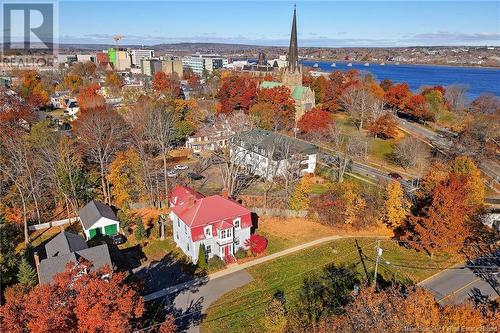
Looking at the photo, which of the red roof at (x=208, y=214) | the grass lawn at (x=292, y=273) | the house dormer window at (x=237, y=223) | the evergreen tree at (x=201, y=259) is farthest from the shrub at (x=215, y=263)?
the house dormer window at (x=237, y=223)

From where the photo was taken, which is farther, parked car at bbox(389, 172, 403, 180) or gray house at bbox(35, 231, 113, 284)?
parked car at bbox(389, 172, 403, 180)

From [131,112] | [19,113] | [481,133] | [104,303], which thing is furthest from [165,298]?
[19,113]

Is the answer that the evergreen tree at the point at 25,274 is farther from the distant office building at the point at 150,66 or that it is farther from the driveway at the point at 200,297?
the distant office building at the point at 150,66

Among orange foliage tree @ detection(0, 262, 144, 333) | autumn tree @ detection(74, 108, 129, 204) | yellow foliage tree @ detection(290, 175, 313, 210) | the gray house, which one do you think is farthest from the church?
orange foliage tree @ detection(0, 262, 144, 333)

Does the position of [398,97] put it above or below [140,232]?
above

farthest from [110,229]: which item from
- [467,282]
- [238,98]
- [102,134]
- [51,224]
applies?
[238,98]

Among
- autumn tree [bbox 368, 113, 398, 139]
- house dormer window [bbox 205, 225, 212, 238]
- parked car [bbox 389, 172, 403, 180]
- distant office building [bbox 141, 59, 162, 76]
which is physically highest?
distant office building [bbox 141, 59, 162, 76]

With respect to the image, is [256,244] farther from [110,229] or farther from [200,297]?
[110,229]

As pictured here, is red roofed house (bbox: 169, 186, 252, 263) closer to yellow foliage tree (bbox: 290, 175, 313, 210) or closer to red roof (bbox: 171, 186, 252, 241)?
red roof (bbox: 171, 186, 252, 241)
